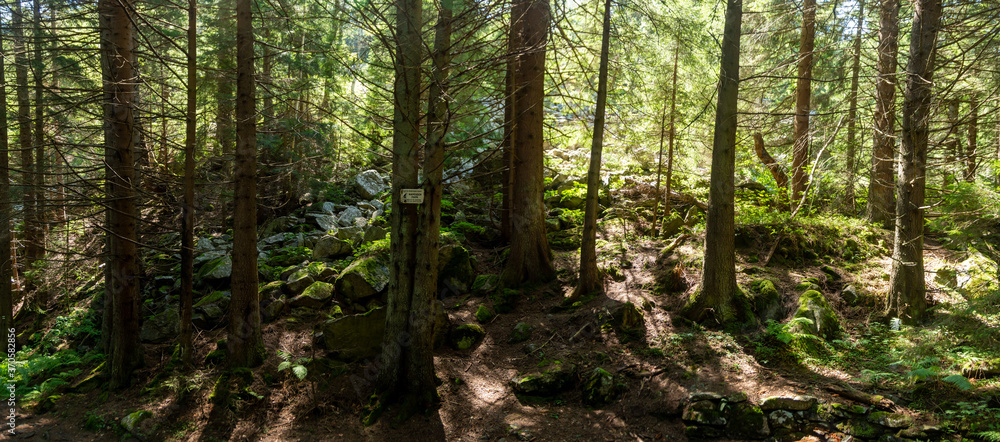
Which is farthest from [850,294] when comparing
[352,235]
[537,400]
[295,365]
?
[352,235]

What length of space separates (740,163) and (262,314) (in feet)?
41.4

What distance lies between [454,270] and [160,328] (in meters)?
5.40

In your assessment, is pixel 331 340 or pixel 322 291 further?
pixel 322 291

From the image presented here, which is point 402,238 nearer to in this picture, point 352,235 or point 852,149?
point 352,235

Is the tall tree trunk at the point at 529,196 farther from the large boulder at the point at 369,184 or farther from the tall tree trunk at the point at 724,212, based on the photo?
the large boulder at the point at 369,184

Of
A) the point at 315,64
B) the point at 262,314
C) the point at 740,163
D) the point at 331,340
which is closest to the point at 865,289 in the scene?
the point at 740,163

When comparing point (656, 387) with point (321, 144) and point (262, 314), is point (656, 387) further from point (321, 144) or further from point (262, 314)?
point (321, 144)

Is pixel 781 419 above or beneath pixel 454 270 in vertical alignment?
beneath

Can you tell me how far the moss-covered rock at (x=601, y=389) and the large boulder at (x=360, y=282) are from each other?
14.9 ft

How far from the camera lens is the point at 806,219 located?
30.9ft

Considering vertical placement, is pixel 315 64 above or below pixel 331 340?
above

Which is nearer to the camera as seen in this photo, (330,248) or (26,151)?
(330,248)

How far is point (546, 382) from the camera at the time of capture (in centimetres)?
622

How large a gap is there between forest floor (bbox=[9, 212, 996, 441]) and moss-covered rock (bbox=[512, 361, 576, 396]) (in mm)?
113
